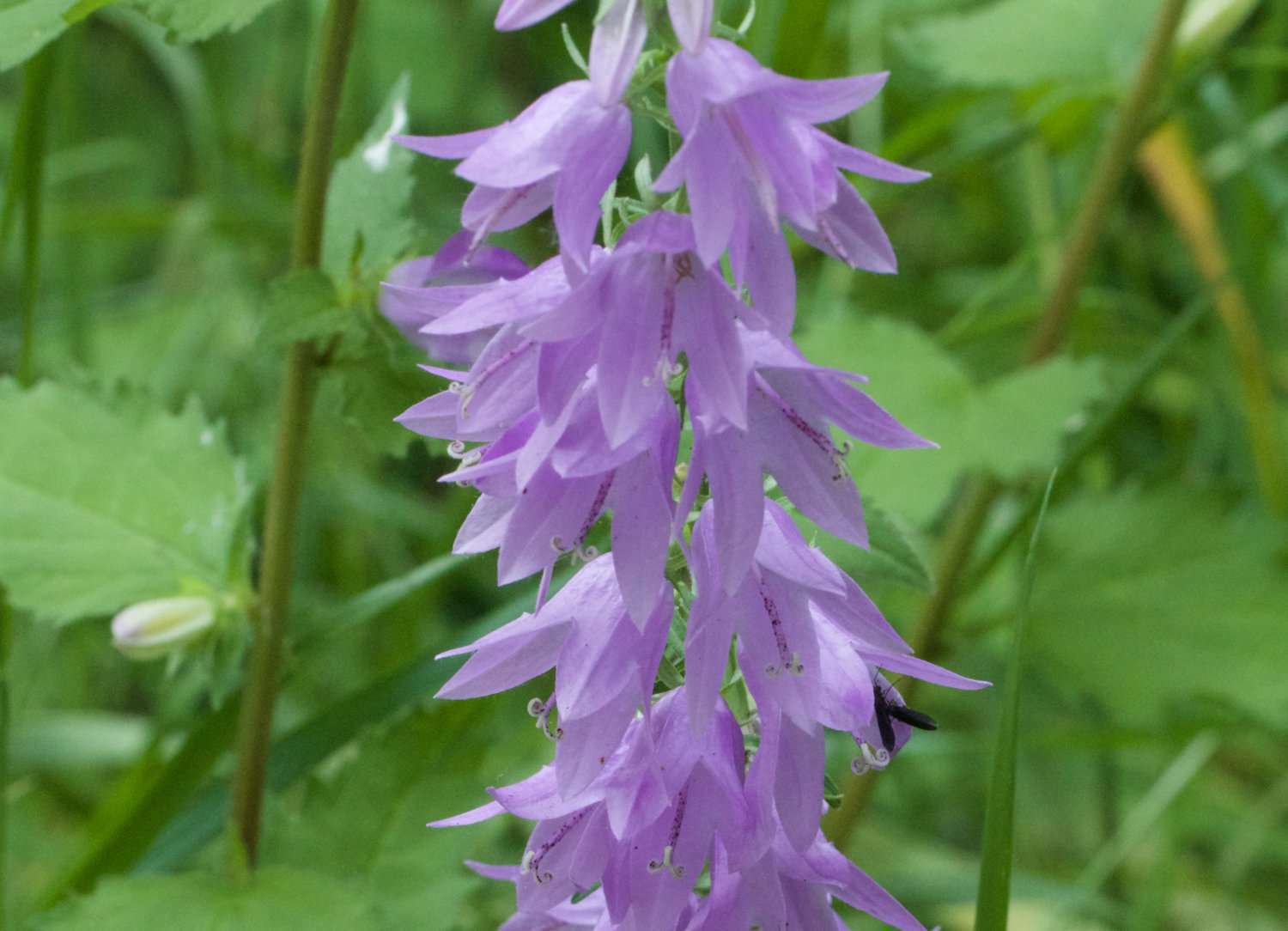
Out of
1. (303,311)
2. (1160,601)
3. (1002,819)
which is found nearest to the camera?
(1002,819)

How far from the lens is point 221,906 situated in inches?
47.9

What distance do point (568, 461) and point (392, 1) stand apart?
2.78m

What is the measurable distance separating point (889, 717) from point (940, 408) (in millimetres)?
1113

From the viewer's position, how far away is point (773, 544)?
0.73 meters

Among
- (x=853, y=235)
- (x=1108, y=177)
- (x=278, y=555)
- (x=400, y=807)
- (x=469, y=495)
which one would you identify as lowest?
(x=400, y=807)

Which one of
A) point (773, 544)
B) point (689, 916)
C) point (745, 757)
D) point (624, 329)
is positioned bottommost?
point (689, 916)

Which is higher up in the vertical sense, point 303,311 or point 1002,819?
point 303,311

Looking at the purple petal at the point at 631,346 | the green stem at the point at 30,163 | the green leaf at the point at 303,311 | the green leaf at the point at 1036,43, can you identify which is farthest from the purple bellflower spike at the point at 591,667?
the green leaf at the point at 1036,43

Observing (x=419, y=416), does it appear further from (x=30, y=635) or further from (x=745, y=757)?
(x=30, y=635)


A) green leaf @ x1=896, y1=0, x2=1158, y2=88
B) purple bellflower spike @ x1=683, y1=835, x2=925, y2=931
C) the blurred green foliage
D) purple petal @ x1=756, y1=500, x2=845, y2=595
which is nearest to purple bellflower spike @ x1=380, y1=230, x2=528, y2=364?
the blurred green foliage

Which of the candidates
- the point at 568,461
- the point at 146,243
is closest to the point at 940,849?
the point at 568,461

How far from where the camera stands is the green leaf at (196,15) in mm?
1031

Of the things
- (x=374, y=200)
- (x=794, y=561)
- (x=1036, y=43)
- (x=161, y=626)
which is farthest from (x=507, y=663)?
(x=1036, y=43)

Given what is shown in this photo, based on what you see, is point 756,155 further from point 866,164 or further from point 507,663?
point 507,663
